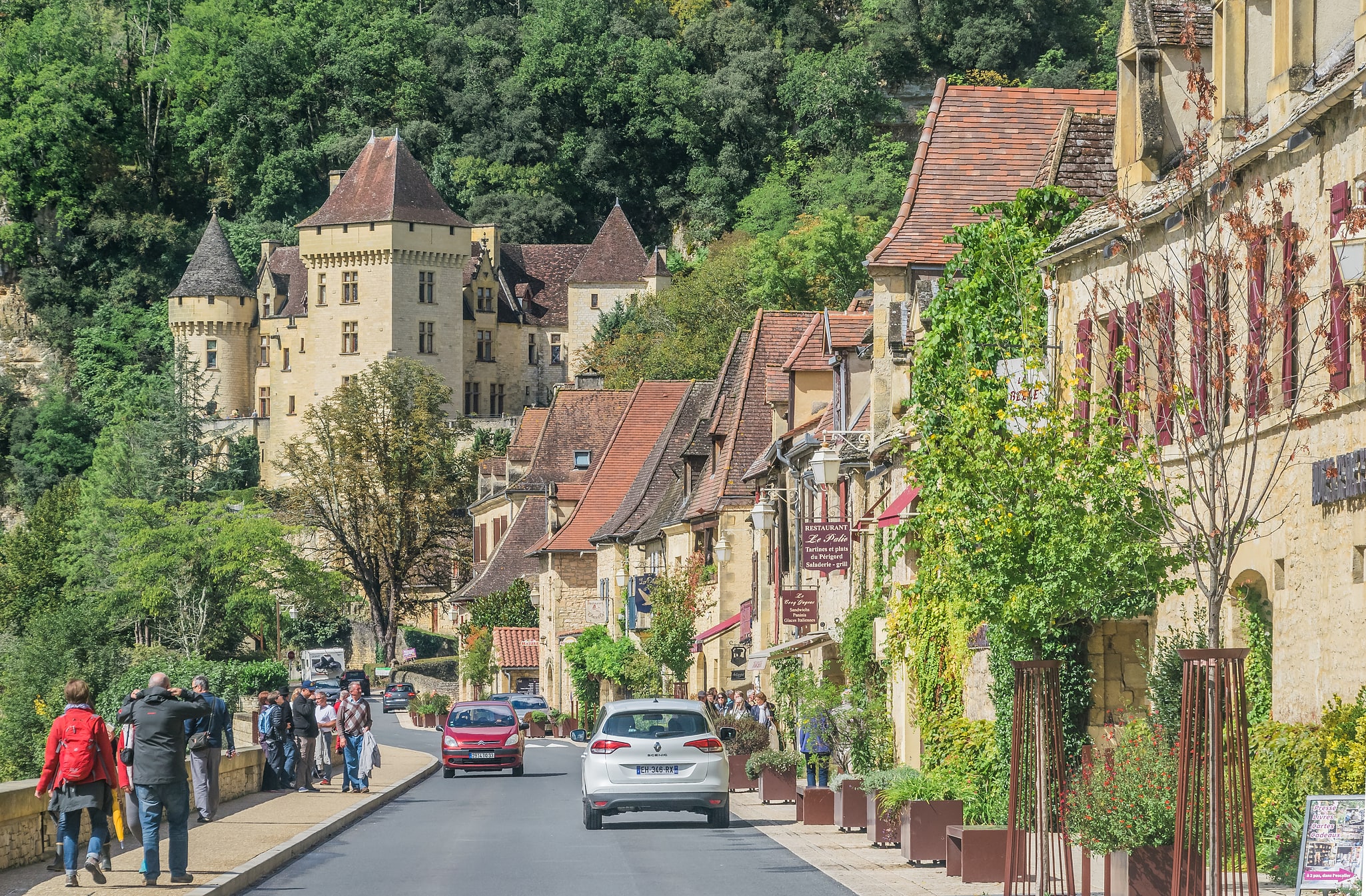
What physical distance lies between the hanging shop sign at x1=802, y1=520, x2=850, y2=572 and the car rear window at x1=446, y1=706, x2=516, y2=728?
415 inches

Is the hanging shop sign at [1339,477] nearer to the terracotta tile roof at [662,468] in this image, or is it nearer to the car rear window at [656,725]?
the car rear window at [656,725]

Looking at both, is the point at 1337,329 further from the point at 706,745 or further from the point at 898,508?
the point at 898,508

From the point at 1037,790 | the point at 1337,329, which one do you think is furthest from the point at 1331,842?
the point at 1337,329

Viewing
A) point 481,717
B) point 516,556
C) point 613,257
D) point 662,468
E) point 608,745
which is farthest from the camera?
point 613,257

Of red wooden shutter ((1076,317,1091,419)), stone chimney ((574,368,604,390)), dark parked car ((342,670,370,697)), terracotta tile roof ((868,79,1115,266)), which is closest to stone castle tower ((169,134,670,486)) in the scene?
dark parked car ((342,670,370,697))

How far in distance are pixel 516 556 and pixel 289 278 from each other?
167ft

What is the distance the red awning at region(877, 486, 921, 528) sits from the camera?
26.2 metres

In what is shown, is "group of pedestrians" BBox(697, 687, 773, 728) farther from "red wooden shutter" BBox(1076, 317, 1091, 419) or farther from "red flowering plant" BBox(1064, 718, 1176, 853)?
"red flowering plant" BBox(1064, 718, 1176, 853)

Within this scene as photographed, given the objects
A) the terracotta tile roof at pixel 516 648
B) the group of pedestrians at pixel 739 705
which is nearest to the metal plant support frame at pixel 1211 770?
the group of pedestrians at pixel 739 705

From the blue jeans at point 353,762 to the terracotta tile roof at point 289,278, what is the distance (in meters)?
94.5

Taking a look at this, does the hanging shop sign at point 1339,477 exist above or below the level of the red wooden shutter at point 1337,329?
below

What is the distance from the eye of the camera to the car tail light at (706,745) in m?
22.5

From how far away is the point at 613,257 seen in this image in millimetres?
123875

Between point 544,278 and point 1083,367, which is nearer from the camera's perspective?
point 1083,367
